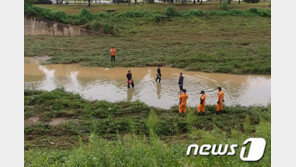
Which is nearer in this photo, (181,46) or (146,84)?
(146,84)

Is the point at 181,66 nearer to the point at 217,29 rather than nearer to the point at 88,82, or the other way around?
the point at 88,82

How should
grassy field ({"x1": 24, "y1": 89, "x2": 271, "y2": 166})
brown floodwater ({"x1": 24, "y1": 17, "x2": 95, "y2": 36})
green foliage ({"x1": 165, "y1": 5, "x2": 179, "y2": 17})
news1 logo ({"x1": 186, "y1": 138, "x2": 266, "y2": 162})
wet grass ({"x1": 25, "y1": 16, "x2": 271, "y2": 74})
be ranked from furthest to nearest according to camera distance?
1. green foliage ({"x1": 165, "y1": 5, "x2": 179, "y2": 17})
2. brown floodwater ({"x1": 24, "y1": 17, "x2": 95, "y2": 36})
3. wet grass ({"x1": 25, "y1": 16, "x2": 271, "y2": 74})
4. grassy field ({"x1": 24, "y1": 89, "x2": 271, "y2": 166})
5. news1 logo ({"x1": 186, "y1": 138, "x2": 266, "y2": 162})

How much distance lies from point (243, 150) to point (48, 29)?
39.2 metres

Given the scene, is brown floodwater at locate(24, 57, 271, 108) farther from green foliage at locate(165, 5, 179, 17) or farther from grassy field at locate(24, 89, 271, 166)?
green foliage at locate(165, 5, 179, 17)

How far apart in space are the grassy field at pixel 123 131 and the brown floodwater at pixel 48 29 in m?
25.7

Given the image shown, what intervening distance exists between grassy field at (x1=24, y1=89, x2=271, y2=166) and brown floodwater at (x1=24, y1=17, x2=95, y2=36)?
84.4 feet

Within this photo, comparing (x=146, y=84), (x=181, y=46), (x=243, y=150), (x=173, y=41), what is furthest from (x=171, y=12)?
(x=243, y=150)

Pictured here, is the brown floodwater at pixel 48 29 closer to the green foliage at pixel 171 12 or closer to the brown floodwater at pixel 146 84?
the green foliage at pixel 171 12

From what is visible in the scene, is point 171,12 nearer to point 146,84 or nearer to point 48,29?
point 48,29

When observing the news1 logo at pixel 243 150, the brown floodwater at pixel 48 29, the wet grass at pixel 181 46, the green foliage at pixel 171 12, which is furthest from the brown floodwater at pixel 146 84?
the green foliage at pixel 171 12

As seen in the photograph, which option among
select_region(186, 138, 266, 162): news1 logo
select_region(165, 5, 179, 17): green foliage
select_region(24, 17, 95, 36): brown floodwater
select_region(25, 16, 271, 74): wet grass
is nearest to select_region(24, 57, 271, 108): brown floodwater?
select_region(25, 16, 271, 74): wet grass

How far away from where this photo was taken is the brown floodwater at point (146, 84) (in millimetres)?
14797

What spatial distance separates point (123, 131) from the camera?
426 inches

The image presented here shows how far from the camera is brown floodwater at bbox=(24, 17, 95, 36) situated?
3916cm
